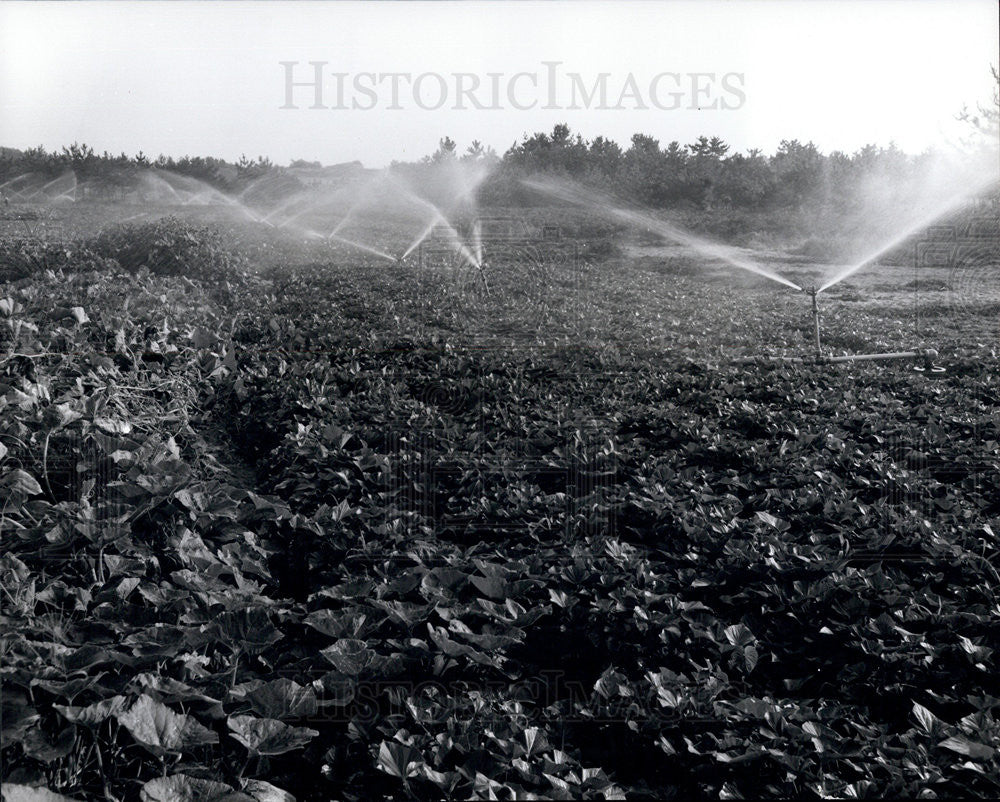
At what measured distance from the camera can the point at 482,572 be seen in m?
3.05

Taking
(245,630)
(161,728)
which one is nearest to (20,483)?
(245,630)

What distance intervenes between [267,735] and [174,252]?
10.9 metres

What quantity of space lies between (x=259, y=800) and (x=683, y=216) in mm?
20749

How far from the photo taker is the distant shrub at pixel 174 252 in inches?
449

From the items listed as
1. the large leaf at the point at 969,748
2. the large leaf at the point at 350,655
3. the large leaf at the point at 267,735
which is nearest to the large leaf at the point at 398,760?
the large leaf at the point at 267,735

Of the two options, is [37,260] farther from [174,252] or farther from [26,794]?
[26,794]

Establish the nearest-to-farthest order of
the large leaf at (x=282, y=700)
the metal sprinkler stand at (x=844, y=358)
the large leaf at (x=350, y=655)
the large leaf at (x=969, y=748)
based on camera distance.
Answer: the large leaf at (x=969, y=748) → the large leaf at (x=282, y=700) → the large leaf at (x=350, y=655) → the metal sprinkler stand at (x=844, y=358)

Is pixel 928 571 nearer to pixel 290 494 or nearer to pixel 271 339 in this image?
pixel 290 494

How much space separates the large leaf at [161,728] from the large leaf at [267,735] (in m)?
0.07

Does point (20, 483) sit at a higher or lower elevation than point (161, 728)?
higher

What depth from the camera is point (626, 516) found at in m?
3.70

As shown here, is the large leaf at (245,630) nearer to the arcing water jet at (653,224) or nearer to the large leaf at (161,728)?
the large leaf at (161,728)

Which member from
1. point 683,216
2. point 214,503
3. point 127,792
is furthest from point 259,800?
point 683,216

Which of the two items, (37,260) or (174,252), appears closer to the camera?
(37,260)
